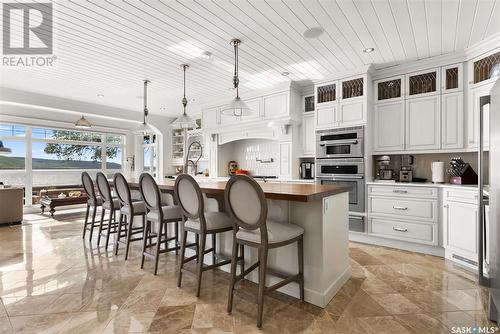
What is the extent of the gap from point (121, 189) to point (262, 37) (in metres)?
2.60

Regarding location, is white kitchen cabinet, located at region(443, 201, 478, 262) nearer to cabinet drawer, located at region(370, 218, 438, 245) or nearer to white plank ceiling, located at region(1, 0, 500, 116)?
cabinet drawer, located at region(370, 218, 438, 245)

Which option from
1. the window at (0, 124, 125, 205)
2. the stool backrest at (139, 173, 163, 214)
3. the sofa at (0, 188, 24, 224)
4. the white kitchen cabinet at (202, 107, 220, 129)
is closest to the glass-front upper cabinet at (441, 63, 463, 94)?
the stool backrest at (139, 173, 163, 214)

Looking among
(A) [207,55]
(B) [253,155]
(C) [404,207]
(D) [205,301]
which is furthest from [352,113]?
(D) [205,301]

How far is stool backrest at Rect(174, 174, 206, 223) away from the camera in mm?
2254

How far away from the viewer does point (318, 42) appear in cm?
322

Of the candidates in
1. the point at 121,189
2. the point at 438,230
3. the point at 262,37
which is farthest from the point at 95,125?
the point at 438,230

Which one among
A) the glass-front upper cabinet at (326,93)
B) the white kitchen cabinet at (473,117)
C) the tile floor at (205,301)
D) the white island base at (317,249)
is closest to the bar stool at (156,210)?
the tile floor at (205,301)

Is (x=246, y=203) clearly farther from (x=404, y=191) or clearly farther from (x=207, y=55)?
(x=404, y=191)

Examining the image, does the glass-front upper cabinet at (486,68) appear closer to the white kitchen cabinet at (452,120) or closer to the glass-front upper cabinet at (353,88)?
the white kitchen cabinet at (452,120)

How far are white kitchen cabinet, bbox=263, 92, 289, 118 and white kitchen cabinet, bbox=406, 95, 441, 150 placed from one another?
6.50 ft

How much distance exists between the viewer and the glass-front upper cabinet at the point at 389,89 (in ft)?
12.9

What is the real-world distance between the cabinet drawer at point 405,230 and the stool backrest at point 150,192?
3.07 meters

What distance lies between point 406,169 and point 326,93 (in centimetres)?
178

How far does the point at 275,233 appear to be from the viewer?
196 centimetres
